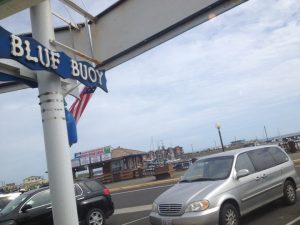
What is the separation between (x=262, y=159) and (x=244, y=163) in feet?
2.70

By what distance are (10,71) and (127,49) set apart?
201 centimetres

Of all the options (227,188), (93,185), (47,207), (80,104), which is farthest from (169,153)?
(80,104)

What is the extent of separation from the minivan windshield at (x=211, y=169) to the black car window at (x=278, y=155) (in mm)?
1733

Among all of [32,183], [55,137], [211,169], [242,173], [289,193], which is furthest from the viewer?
[32,183]

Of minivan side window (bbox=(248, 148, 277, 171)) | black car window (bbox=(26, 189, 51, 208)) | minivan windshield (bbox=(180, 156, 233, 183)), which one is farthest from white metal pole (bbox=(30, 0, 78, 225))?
black car window (bbox=(26, 189, 51, 208))

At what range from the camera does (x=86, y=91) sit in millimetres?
6965

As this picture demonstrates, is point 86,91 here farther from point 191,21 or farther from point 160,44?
point 191,21

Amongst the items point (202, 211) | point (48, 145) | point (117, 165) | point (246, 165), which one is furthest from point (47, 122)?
point (117, 165)

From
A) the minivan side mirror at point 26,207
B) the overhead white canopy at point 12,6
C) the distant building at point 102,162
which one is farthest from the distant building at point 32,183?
the overhead white canopy at point 12,6

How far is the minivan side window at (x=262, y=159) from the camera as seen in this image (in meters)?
9.65

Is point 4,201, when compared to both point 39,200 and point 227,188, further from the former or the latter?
point 227,188

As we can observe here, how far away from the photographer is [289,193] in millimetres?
10164

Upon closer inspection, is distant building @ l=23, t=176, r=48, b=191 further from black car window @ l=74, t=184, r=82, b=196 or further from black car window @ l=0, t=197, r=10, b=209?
black car window @ l=74, t=184, r=82, b=196

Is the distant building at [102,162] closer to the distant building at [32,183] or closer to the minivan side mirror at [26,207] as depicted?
the distant building at [32,183]
